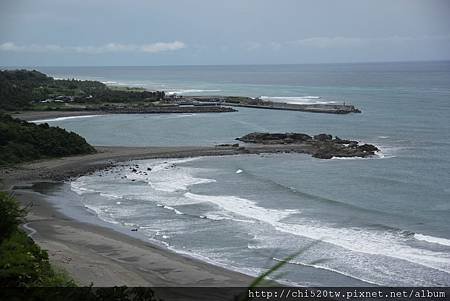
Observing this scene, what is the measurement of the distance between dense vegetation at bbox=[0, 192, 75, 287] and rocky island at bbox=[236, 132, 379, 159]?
3387 centimetres

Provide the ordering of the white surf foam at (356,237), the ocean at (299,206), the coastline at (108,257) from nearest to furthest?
the coastline at (108,257)
the ocean at (299,206)
the white surf foam at (356,237)

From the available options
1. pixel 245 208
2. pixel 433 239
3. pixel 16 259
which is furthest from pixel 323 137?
pixel 16 259

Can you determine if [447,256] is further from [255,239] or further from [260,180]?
[260,180]

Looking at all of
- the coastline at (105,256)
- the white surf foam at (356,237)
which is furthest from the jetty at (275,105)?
the white surf foam at (356,237)

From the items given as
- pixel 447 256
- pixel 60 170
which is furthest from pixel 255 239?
pixel 60 170

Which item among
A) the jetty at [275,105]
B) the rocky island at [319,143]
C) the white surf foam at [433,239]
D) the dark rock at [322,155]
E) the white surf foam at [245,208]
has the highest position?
the jetty at [275,105]

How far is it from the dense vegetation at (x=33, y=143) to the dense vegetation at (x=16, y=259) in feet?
92.9

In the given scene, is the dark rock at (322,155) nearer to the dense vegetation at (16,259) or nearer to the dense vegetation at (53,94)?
the dense vegetation at (16,259)

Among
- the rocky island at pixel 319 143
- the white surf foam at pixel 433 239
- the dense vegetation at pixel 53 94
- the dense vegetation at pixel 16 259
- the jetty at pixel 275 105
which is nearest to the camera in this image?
the dense vegetation at pixel 16 259

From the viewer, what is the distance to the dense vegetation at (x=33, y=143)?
42.3 meters

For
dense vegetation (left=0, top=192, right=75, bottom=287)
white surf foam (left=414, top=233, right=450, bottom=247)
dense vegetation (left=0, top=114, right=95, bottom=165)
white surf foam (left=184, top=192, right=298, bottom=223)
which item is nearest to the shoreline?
dense vegetation (left=0, top=192, right=75, bottom=287)

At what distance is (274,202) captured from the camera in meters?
29.4

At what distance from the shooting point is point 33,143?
44.3 metres

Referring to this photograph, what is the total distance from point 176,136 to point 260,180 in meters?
24.3
